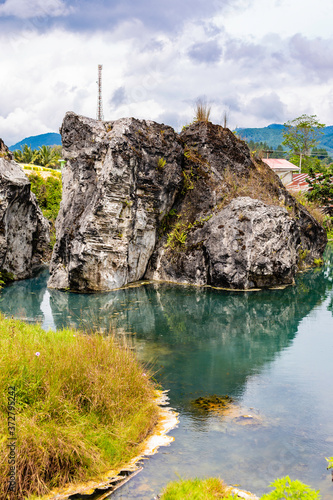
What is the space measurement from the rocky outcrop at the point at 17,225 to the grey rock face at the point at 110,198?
1655 millimetres

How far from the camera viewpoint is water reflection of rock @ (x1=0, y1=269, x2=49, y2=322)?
39.1 feet

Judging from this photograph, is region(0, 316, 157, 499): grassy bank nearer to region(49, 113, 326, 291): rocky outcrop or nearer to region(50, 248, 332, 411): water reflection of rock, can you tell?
region(50, 248, 332, 411): water reflection of rock

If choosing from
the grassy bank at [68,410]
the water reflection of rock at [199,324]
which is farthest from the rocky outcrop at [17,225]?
the grassy bank at [68,410]

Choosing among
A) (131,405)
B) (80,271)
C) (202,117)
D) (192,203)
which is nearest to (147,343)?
(131,405)

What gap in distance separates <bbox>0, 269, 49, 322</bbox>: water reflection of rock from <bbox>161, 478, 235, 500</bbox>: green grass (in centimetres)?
718

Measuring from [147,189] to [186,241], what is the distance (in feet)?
7.80

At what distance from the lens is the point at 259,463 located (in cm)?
511

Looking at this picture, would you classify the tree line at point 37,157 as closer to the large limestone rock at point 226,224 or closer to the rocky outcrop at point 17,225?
the rocky outcrop at point 17,225

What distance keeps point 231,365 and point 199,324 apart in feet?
10.3

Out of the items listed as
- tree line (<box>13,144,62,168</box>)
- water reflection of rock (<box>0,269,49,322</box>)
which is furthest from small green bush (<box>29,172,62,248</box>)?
tree line (<box>13,144,62,168</box>)

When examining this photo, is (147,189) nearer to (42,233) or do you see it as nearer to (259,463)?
(42,233)

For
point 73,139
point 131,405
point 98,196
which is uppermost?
point 73,139

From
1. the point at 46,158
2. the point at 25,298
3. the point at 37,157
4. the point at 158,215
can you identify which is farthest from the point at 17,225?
the point at 46,158

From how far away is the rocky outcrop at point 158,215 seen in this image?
14.8m
